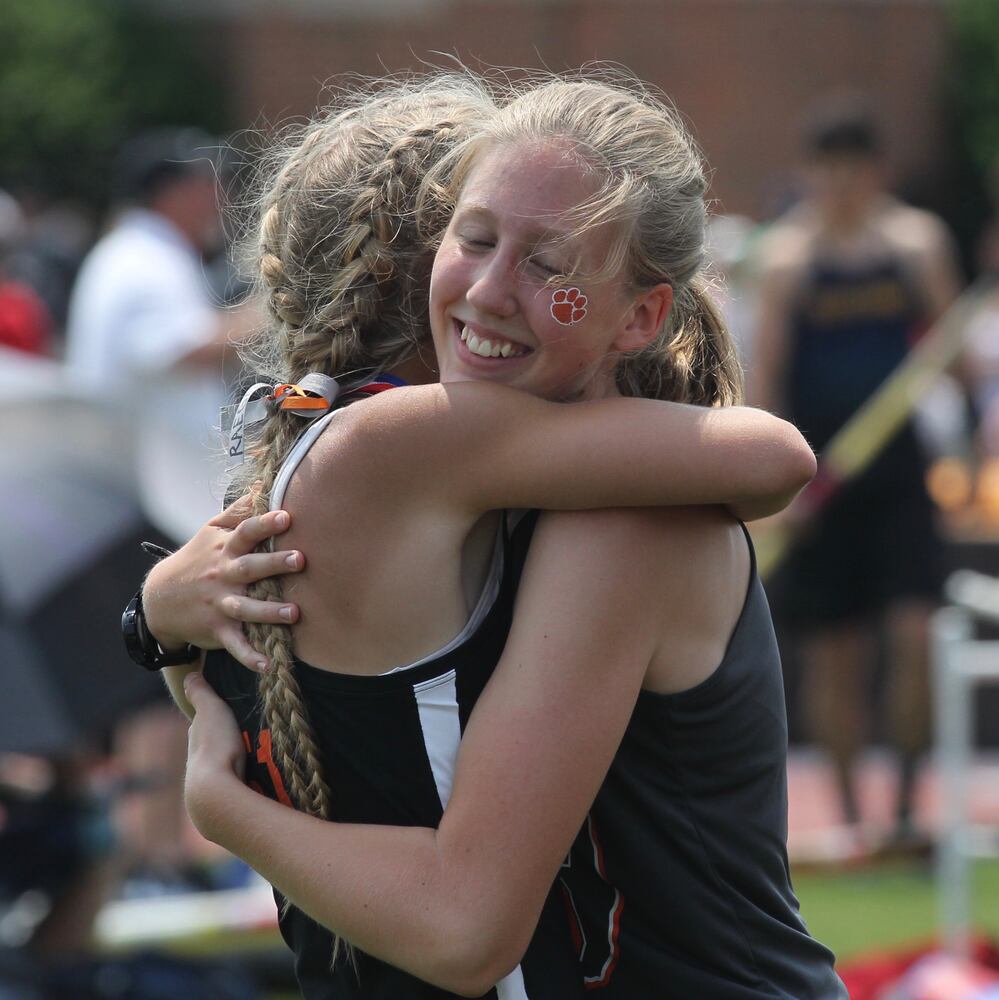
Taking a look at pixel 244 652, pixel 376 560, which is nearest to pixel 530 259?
pixel 376 560

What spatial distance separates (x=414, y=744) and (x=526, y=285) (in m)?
0.44

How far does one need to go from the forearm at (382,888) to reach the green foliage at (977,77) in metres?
20.6

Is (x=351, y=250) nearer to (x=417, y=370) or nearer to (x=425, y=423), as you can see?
(x=417, y=370)

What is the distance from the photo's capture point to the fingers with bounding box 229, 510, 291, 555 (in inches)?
60.8

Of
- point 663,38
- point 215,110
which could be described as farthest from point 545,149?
point 215,110

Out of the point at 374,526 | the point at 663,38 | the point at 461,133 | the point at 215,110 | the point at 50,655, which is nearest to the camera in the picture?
the point at 374,526

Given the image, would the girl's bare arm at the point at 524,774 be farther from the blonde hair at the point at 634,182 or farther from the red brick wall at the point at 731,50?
the red brick wall at the point at 731,50

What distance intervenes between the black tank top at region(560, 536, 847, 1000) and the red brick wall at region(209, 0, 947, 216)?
1810cm

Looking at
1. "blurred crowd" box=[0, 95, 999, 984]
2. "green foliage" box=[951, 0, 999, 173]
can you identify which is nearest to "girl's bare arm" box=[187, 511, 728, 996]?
"blurred crowd" box=[0, 95, 999, 984]

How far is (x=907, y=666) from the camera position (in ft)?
19.2

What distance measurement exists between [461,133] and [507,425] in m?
0.39

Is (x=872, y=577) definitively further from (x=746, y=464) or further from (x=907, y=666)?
(x=746, y=464)

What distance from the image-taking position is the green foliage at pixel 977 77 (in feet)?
68.1

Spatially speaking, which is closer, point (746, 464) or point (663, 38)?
point (746, 464)
